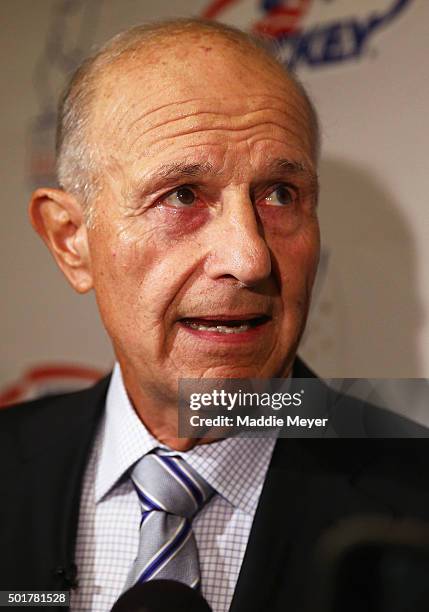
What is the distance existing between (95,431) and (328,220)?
1.65 ft

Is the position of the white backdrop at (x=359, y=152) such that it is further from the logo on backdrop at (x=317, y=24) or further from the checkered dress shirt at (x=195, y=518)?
the checkered dress shirt at (x=195, y=518)

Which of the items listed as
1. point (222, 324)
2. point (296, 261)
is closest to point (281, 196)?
point (296, 261)

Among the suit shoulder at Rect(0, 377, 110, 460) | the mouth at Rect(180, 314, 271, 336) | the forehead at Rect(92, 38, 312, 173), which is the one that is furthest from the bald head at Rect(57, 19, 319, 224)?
the suit shoulder at Rect(0, 377, 110, 460)

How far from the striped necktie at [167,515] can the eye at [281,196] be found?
1.21 ft

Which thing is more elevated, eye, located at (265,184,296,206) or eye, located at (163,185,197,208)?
eye, located at (265,184,296,206)

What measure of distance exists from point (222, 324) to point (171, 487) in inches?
9.2

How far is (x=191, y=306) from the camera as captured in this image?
0.93 m

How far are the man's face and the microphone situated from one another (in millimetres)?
263

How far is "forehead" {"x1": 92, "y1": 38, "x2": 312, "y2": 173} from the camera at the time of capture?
94 centimetres

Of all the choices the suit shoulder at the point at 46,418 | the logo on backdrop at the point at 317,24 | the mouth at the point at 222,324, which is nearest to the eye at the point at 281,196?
the mouth at the point at 222,324

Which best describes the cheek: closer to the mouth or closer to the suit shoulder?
the mouth

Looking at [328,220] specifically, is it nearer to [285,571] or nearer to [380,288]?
[380,288]

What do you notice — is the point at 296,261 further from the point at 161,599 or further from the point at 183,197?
the point at 161,599

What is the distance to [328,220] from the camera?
119 centimetres
